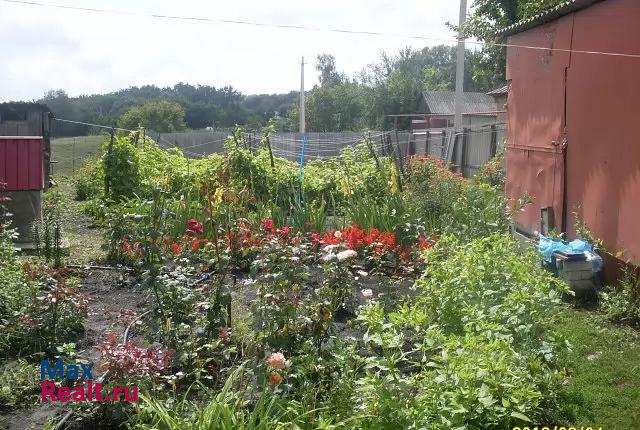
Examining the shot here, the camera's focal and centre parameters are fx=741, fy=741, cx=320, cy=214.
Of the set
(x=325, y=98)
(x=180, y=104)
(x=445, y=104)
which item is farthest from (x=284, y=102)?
(x=180, y=104)

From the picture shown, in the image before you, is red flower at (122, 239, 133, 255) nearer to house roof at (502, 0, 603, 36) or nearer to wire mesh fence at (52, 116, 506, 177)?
wire mesh fence at (52, 116, 506, 177)

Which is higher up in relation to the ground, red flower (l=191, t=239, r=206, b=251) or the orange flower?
red flower (l=191, t=239, r=206, b=251)

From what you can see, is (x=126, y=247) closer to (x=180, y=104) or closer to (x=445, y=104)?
(x=180, y=104)

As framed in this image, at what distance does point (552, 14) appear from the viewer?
28.7 ft

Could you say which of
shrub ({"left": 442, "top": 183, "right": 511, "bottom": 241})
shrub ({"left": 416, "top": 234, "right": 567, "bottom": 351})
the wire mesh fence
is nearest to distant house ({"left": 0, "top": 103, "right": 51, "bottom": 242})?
the wire mesh fence

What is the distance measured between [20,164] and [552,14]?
6941 millimetres

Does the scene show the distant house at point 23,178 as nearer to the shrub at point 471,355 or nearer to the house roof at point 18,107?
the shrub at point 471,355

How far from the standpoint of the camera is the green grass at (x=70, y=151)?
23969 mm

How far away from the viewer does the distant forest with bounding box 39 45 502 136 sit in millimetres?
22812

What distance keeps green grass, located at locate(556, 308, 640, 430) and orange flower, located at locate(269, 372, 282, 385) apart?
1.76m

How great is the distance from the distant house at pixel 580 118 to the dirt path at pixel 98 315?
4615mm

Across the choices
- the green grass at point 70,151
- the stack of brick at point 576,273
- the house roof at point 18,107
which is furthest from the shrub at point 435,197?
the green grass at point 70,151

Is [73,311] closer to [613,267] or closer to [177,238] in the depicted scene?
[177,238]

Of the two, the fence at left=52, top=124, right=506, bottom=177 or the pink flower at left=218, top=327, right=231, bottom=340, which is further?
the fence at left=52, top=124, right=506, bottom=177
